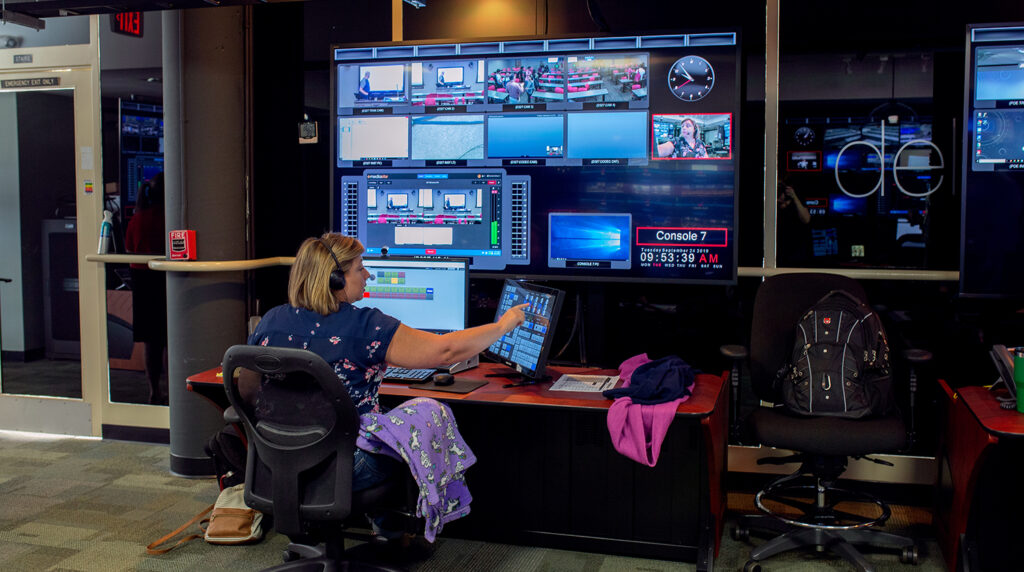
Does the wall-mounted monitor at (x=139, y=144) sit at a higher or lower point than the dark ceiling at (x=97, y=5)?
lower

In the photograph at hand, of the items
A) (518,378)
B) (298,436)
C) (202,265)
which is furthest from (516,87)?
(298,436)

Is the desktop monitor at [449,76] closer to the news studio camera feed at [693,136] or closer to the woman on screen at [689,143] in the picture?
the news studio camera feed at [693,136]

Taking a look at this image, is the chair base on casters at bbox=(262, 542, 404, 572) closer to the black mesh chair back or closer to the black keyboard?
the black mesh chair back

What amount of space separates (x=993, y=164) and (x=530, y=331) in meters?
1.98

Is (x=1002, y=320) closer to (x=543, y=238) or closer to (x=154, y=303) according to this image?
(x=543, y=238)

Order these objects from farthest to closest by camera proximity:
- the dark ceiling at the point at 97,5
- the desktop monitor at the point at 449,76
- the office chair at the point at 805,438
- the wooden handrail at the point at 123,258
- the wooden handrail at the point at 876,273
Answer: the wooden handrail at the point at 123,258 < the desktop monitor at the point at 449,76 < the wooden handrail at the point at 876,273 < the dark ceiling at the point at 97,5 < the office chair at the point at 805,438

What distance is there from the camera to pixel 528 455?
342 cm

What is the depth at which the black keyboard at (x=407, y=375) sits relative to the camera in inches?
131

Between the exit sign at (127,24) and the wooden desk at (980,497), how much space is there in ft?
14.1

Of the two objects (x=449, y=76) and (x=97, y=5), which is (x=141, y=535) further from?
(x=449, y=76)

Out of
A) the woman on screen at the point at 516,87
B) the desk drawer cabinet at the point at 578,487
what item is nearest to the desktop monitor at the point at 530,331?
the desk drawer cabinet at the point at 578,487

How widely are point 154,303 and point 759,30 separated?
138 inches

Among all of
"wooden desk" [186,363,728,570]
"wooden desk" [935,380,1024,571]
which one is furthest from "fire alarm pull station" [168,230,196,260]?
"wooden desk" [935,380,1024,571]

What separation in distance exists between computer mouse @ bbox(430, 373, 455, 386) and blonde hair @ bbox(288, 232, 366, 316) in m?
0.70
